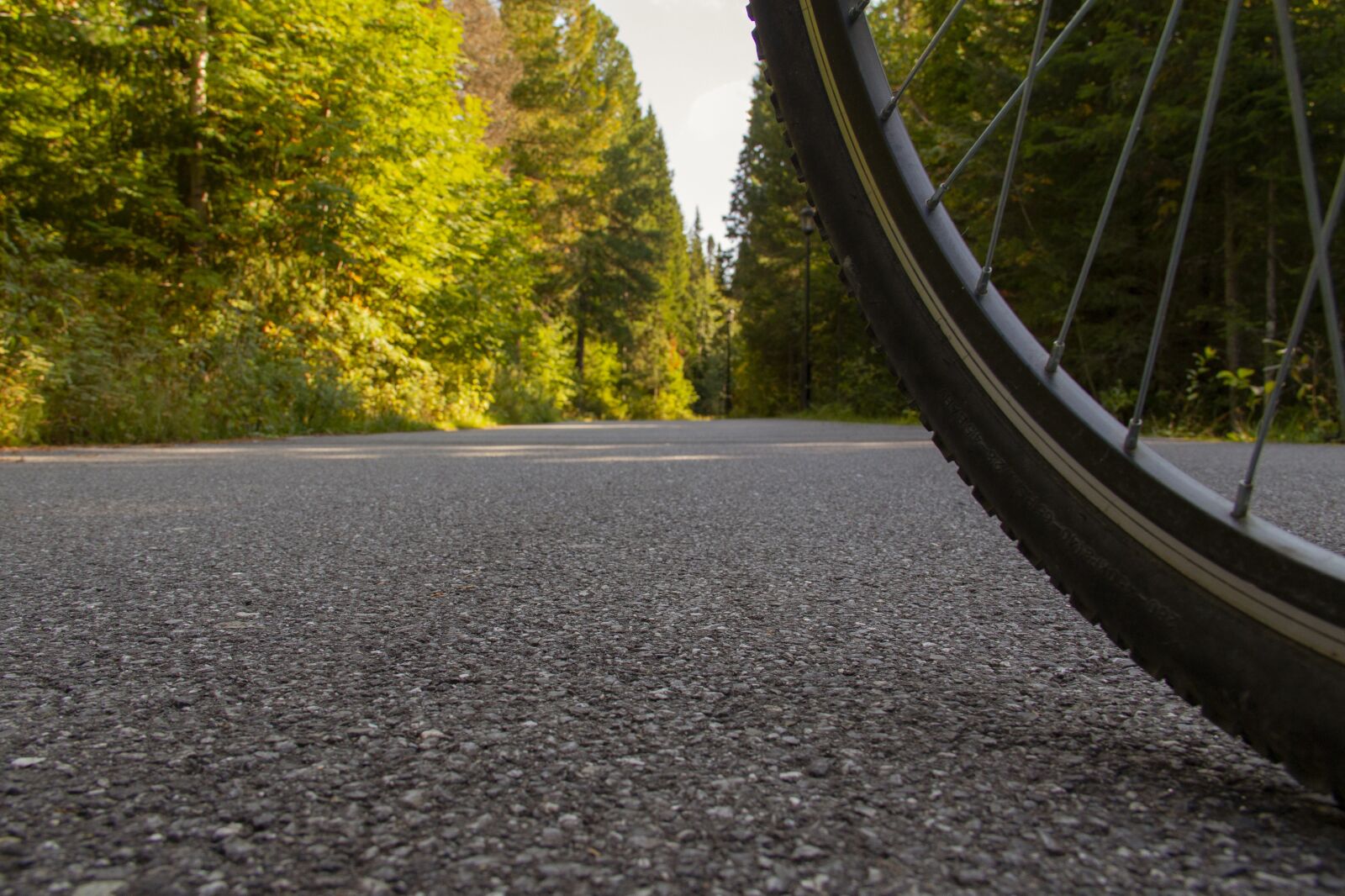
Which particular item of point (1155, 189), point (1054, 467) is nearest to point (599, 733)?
point (1054, 467)

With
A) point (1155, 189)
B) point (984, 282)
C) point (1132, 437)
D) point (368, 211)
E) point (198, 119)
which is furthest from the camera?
point (368, 211)

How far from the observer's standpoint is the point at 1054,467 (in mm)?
1119

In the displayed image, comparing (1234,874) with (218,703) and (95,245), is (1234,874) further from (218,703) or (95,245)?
(95,245)

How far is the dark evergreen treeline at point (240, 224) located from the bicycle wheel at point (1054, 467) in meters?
7.61

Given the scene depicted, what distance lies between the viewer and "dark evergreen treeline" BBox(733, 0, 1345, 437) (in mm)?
8891

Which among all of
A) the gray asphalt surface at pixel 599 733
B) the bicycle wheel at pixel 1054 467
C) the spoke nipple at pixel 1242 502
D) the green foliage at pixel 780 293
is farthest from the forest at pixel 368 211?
the green foliage at pixel 780 293

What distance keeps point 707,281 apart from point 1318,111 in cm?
8231

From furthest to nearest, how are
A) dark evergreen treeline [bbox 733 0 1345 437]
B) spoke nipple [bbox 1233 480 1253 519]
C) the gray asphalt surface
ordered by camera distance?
1. dark evergreen treeline [bbox 733 0 1345 437]
2. spoke nipple [bbox 1233 480 1253 519]
3. the gray asphalt surface

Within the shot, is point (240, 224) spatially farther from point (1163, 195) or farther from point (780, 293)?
point (780, 293)

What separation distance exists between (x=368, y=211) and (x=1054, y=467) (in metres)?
12.7

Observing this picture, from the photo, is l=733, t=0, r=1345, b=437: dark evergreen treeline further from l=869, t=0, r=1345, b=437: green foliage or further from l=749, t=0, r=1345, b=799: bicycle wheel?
l=749, t=0, r=1345, b=799: bicycle wheel

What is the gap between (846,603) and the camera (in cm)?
193

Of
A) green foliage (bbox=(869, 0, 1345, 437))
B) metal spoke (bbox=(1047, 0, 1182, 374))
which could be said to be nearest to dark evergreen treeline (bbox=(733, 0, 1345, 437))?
green foliage (bbox=(869, 0, 1345, 437))

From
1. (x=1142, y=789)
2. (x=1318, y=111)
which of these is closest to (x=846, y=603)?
(x=1142, y=789)
